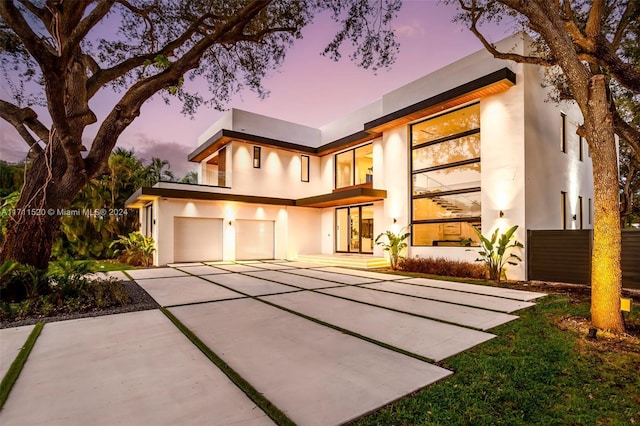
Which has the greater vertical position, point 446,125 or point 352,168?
point 446,125

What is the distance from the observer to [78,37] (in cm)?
424

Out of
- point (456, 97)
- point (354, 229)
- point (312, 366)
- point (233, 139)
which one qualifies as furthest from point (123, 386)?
point (354, 229)

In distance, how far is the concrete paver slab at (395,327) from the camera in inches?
146

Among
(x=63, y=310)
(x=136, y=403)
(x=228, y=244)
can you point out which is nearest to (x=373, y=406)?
(x=136, y=403)

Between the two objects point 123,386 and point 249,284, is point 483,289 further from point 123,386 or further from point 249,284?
point 123,386

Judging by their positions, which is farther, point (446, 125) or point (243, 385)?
point (446, 125)

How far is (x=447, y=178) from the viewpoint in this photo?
11.7 metres

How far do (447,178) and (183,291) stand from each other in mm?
9520

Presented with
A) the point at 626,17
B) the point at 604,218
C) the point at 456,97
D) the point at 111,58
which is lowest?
the point at 604,218

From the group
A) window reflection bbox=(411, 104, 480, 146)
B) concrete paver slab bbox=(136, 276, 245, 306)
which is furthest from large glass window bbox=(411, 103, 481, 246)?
concrete paver slab bbox=(136, 276, 245, 306)

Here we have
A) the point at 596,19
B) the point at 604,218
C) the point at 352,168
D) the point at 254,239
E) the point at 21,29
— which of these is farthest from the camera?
the point at 352,168

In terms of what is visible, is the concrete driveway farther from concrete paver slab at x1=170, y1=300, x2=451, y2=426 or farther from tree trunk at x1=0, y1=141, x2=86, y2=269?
tree trunk at x1=0, y1=141, x2=86, y2=269

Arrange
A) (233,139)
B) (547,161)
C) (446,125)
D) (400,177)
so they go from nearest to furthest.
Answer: (547,161), (446,125), (400,177), (233,139)

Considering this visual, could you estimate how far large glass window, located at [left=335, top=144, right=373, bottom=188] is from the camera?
55.9 ft
